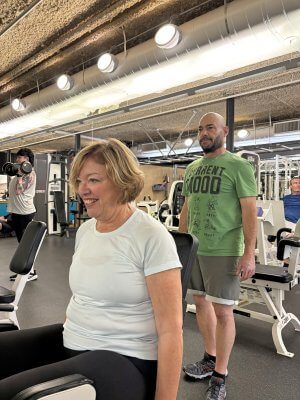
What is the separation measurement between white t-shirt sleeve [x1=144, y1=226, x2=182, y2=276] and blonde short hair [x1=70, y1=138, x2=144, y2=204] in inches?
7.3

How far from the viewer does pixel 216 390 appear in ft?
5.46

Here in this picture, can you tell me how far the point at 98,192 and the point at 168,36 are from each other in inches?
72.1

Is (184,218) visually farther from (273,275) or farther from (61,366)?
(61,366)

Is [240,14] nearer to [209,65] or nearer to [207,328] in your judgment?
[209,65]

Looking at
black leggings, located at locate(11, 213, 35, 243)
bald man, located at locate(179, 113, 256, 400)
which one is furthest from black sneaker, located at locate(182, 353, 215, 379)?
black leggings, located at locate(11, 213, 35, 243)

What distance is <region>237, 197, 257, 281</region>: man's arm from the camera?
1.66m

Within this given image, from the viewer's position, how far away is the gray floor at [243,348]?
182 centimetres

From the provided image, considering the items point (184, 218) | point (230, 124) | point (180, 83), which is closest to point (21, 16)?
point (180, 83)

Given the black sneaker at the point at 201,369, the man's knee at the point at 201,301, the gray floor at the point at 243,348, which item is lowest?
the gray floor at the point at 243,348

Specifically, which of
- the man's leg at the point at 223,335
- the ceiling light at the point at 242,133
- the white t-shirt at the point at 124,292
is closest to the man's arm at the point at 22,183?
the man's leg at the point at 223,335

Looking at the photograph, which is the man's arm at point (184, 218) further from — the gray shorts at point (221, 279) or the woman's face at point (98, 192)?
the woman's face at point (98, 192)

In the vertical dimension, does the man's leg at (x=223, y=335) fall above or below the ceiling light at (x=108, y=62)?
below

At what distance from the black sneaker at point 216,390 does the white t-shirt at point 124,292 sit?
36.6 inches

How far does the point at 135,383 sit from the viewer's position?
0.89 metres
